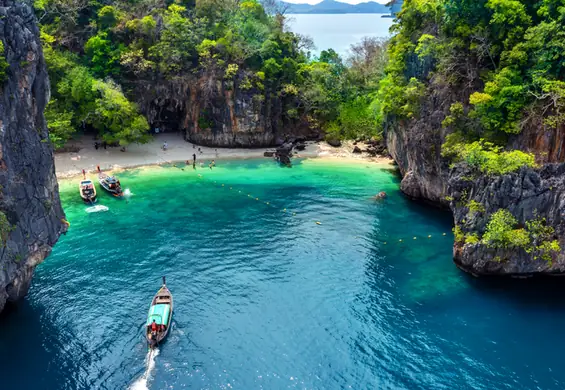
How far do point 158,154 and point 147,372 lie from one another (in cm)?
4168

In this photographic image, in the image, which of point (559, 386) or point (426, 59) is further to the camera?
point (426, 59)

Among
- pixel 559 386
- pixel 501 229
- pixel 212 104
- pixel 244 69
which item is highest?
pixel 244 69

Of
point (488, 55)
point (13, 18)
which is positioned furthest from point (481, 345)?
point (13, 18)

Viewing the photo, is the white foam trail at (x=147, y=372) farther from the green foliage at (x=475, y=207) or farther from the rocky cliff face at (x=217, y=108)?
the rocky cliff face at (x=217, y=108)

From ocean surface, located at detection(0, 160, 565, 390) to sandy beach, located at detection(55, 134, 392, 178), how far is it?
479 inches

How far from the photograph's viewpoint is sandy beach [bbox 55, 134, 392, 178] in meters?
55.3

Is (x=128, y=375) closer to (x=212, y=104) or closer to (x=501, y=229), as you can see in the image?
Answer: (x=501, y=229)

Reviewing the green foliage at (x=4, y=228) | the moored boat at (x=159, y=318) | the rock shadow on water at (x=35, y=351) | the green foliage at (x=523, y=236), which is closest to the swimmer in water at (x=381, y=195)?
the green foliage at (x=523, y=236)

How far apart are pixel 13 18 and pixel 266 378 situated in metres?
24.9

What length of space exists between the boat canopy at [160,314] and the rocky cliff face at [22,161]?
26.0 feet

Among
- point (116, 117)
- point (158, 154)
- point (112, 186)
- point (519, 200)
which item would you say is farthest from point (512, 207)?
point (116, 117)

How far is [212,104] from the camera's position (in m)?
62.2

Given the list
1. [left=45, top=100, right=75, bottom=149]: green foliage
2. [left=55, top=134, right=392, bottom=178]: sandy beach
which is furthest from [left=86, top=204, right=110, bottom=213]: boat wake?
[left=45, top=100, right=75, bottom=149]: green foliage

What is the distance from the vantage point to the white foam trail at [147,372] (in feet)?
73.5
